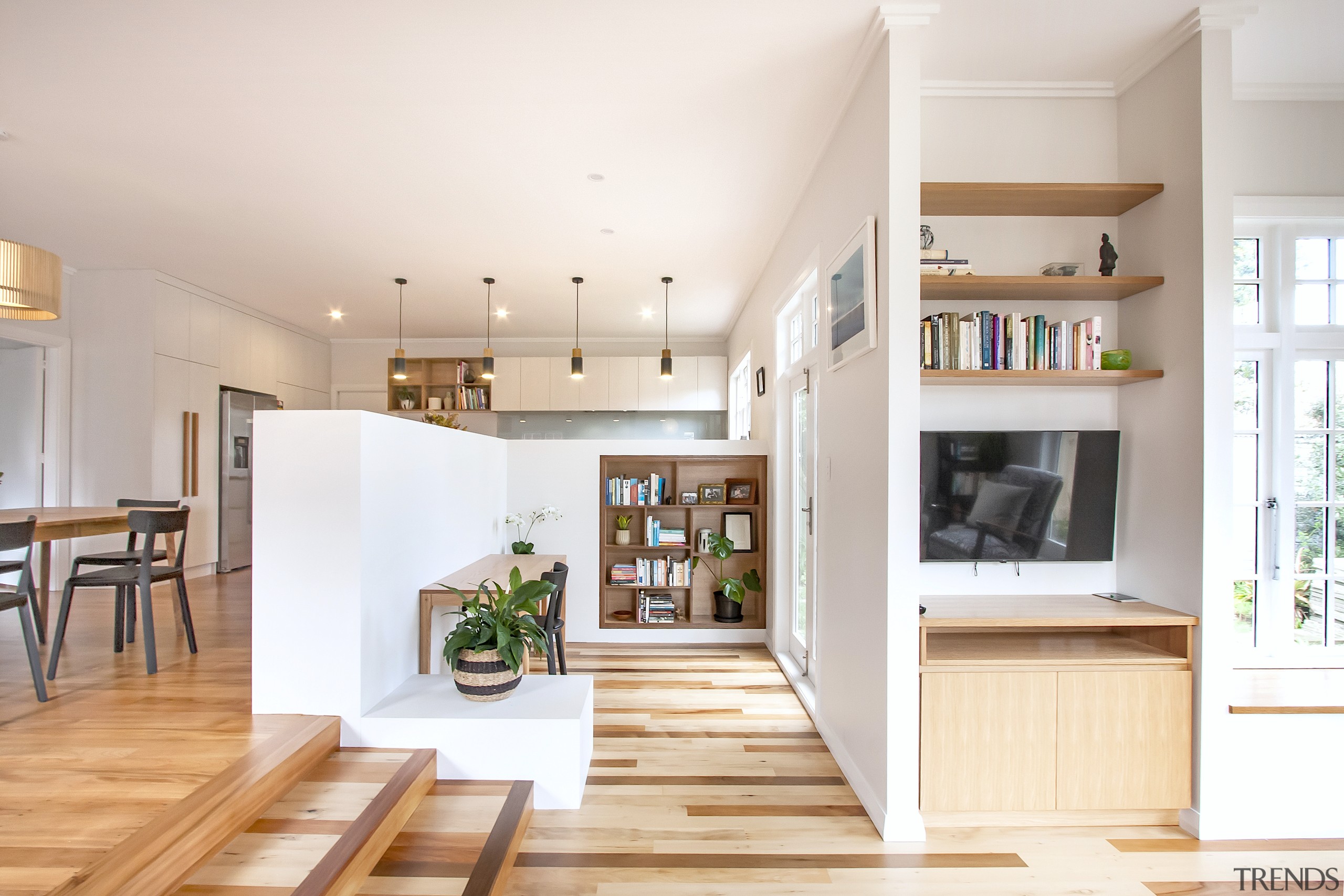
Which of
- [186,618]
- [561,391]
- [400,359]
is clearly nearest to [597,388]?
[561,391]

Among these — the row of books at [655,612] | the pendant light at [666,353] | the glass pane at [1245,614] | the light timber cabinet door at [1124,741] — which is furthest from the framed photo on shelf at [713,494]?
the glass pane at [1245,614]

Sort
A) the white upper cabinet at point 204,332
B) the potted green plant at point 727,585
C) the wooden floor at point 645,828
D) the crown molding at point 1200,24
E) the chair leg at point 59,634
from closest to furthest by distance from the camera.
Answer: the wooden floor at point 645,828 < the crown molding at point 1200,24 < the chair leg at point 59,634 < the potted green plant at point 727,585 < the white upper cabinet at point 204,332

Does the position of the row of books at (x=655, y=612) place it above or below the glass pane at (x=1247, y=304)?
below

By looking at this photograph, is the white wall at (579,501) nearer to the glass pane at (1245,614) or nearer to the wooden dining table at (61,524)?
the wooden dining table at (61,524)

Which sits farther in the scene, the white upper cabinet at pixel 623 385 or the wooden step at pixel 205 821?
the white upper cabinet at pixel 623 385

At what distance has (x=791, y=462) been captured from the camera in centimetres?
452

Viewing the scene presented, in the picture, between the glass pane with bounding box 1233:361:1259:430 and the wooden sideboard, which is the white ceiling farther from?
the wooden sideboard

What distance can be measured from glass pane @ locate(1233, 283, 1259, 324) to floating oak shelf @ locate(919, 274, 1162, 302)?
0.60 meters

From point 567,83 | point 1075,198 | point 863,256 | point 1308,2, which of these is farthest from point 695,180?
point 1308,2

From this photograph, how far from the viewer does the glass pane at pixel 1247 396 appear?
278 centimetres

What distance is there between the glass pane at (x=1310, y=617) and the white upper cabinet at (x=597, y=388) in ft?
20.6

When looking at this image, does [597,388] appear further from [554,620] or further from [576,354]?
[554,620]

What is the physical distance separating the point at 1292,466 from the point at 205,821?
4217 mm

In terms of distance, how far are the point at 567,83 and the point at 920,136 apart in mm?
1548
